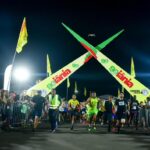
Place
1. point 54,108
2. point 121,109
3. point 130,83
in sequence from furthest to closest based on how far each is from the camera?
point 130,83 → point 121,109 → point 54,108

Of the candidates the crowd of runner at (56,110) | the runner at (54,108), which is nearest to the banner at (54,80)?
the crowd of runner at (56,110)

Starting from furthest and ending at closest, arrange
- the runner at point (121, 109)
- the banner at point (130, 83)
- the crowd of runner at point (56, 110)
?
the banner at point (130, 83) → the runner at point (121, 109) → the crowd of runner at point (56, 110)

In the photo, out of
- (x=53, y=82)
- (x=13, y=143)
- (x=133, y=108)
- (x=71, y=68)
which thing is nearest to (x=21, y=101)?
(x=53, y=82)

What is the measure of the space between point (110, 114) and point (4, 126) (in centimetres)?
507

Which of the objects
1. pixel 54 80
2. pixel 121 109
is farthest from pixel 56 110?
pixel 54 80

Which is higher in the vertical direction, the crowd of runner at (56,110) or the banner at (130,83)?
the banner at (130,83)

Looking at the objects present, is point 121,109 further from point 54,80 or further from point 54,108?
point 54,80

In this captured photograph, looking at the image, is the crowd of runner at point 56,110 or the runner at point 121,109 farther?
the runner at point 121,109

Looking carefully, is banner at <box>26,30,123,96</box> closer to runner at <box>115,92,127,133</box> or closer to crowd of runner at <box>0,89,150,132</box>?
crowd of runner at <box>0,89,150,132</box>

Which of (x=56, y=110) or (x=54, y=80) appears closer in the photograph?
(x=56, y=110)

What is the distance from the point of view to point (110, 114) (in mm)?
19609

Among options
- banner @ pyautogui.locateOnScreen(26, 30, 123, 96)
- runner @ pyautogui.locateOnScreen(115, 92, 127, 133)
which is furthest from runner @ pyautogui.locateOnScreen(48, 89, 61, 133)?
banner @ pyautogui.locateOnScreen(26, 30, 123, 96)

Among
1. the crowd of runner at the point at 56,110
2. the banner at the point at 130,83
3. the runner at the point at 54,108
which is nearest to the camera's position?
the runner at the point at 54,108

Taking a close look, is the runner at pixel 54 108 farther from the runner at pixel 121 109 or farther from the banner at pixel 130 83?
the banner at pixel 130 83
